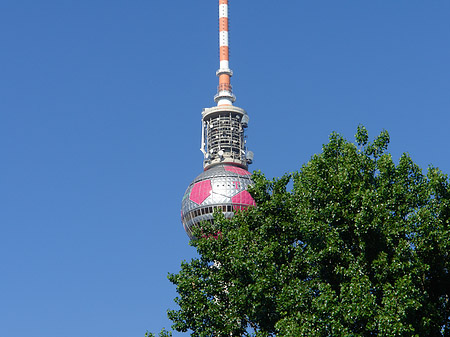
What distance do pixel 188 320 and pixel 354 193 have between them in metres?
11.3

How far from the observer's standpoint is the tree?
Answer: 3688 cm

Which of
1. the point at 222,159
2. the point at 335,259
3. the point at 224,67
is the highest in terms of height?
the point at 224,67

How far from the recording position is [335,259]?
130ft

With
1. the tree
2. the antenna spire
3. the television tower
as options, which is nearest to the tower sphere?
the television tower

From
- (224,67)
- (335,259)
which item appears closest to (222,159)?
(224,67)

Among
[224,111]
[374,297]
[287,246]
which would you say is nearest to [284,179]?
[287,246]

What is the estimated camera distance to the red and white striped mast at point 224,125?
14338 cm

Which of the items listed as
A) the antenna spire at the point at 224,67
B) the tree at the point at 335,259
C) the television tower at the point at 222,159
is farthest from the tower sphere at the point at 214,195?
the tree at the point at 335,259

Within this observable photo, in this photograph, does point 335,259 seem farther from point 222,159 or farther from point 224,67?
point 224,67

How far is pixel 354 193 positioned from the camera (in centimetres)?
3962

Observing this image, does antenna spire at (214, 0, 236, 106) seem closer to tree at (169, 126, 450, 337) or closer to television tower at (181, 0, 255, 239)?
television tower at (181, 0, 255, 239)

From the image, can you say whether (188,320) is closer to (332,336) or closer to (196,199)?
(332,336)

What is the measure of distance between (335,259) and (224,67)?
356 ft

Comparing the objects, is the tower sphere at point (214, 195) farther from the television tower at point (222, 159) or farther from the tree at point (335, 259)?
the tree at point (335, 259)
